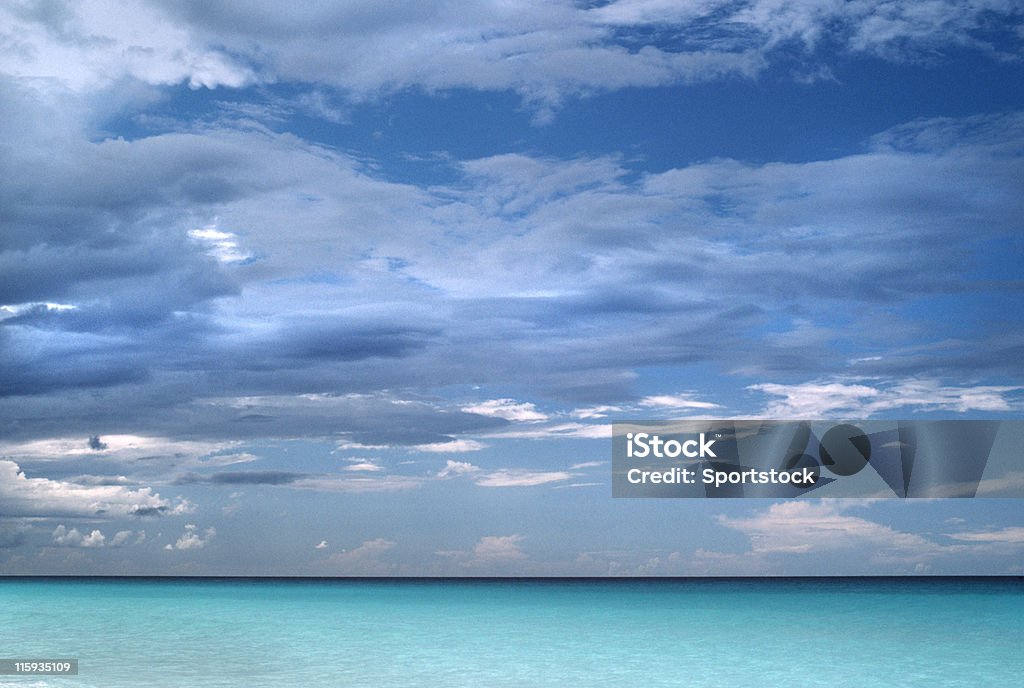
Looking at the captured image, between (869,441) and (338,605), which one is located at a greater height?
(869,441)

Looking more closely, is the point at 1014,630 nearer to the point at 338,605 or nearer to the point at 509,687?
the point at 509,687

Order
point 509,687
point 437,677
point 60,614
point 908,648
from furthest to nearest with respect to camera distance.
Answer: point 60,614, point 908,648, point 437,677, point 509,687

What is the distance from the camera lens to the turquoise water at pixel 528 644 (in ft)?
43.2

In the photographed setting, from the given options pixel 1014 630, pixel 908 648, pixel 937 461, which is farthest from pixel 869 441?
pixel 908 648

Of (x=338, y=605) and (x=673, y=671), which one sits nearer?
(x=673, y=671)

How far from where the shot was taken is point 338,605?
30.5 m

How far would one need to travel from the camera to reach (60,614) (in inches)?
1027

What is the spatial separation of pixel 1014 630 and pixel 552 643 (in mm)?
10307

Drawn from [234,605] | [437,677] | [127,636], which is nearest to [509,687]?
[437,677]

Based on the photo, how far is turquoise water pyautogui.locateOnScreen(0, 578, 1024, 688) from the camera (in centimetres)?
1316

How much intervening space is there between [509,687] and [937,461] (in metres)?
14.1

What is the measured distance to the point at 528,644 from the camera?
17.2 meters

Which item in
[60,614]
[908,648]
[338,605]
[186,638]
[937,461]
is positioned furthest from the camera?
[338,605]

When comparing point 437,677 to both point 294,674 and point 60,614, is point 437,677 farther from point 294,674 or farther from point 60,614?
point 60,614
